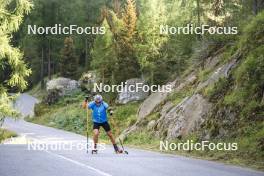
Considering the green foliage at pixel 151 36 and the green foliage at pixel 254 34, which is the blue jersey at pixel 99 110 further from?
the green foliage at pixel 151 36

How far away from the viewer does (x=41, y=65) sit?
75875mm

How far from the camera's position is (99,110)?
656 inches

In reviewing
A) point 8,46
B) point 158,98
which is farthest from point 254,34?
point 8,46

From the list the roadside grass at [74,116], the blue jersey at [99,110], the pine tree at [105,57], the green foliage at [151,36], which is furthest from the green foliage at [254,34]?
the pine tree at [105,57]

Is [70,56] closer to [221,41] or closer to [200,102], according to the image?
[221,41]

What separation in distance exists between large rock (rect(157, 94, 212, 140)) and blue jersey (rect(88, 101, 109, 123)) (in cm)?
492

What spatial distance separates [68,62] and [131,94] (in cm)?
2460

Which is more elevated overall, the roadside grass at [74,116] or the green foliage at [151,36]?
the green foliage at [151,36]

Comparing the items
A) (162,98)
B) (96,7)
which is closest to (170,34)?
(162,98)

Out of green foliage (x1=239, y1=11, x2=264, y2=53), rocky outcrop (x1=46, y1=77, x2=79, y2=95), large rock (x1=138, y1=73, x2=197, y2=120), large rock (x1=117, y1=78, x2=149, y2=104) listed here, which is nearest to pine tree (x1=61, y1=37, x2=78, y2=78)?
rocky outcrop (x1=46, y1=77, x2=79, y2=95)

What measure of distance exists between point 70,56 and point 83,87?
28.3ft

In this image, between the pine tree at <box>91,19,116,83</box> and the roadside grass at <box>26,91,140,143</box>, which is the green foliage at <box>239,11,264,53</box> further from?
the pine tree at <box>91,19,116,83</box>

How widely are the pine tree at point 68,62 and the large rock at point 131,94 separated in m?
22.5

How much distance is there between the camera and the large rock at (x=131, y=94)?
41469 mm
